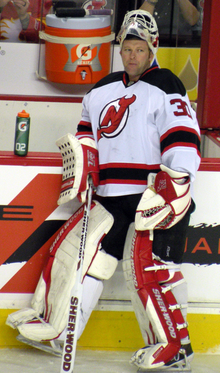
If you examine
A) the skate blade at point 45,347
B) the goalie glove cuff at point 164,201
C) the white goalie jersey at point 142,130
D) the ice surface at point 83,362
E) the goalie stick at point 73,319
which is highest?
the white goalie jersey at point 142,130

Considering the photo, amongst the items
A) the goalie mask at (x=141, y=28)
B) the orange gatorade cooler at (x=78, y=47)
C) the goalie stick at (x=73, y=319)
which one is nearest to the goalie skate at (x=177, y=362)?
the goalie stick at (x=73, y=319)

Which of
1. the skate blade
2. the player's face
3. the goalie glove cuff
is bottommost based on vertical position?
the skate blade

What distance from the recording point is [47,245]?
2.52 meters

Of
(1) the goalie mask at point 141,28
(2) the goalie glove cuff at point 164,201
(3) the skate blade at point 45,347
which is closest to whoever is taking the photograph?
(2) the goalie glove cuff at point 164,201

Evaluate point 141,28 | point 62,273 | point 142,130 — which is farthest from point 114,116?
point 62,273

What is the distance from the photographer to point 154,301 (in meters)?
2.25

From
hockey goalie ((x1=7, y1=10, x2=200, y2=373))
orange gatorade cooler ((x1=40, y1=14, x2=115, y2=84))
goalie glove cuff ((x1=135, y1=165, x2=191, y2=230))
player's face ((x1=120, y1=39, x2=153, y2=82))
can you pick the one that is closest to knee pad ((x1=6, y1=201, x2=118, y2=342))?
hockey goalie ((x1=7, y1=10, x2=200, y2=373))

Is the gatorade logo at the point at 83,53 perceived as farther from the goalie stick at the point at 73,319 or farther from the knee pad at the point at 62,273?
the goalie stick at the point at 73,319

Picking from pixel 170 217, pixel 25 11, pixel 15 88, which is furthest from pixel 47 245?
pixel 25 11

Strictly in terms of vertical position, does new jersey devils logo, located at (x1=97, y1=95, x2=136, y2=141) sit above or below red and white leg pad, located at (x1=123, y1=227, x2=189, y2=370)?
above

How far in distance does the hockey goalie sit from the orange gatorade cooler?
166 centimetres

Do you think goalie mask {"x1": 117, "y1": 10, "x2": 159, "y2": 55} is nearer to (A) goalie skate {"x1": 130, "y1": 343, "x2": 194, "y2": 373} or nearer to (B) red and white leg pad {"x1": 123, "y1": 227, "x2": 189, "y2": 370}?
(B) red and white leg pad {"x1": 123, "y1": 227, "x2": 189, "y2": 370}

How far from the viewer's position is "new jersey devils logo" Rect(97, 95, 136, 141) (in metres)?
2.31

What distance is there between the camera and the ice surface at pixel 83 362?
235cm
